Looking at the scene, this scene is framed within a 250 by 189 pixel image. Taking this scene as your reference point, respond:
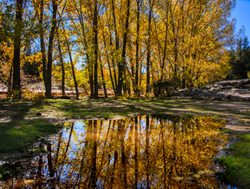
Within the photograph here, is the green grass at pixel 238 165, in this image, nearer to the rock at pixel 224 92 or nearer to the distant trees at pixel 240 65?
the rock at pixel 224 92

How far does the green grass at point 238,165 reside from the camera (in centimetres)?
632

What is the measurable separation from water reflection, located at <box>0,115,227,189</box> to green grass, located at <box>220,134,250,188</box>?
0.33 metres

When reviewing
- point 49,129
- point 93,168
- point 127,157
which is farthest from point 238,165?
point 49,129

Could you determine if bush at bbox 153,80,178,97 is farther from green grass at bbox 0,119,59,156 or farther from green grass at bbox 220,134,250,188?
green grass at bbox 220,134,250,188

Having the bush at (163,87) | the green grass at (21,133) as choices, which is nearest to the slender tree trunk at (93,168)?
the green grass at (21,133)

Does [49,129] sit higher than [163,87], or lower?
lower

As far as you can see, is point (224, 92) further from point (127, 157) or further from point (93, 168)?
point (93, 168)

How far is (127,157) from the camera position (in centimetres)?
800

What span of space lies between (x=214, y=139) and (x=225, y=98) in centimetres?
1733

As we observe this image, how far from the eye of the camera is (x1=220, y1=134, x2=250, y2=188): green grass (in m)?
6.32

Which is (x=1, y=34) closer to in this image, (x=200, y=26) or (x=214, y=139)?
(x=214, y=139)

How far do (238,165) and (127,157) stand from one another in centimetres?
251

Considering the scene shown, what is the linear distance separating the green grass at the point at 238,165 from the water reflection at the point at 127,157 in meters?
0.33

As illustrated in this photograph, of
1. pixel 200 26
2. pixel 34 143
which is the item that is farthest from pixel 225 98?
pixel 34 143
